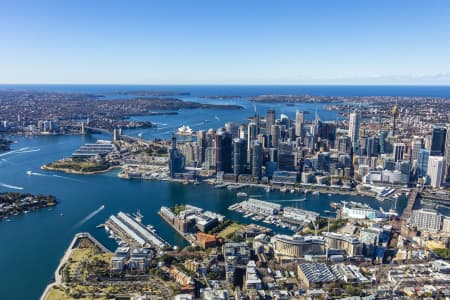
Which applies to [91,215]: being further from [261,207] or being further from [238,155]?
[238,155]

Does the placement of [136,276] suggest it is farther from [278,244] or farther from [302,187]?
[302,187]

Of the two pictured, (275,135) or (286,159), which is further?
(275,135)

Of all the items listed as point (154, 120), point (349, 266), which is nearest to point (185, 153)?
point (349, 266)

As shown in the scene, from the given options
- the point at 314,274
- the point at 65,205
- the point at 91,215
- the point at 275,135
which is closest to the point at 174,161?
the point at 65,205

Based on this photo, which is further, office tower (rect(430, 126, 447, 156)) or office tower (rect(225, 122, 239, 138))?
office tower (rect(225, 122, 239, 138))

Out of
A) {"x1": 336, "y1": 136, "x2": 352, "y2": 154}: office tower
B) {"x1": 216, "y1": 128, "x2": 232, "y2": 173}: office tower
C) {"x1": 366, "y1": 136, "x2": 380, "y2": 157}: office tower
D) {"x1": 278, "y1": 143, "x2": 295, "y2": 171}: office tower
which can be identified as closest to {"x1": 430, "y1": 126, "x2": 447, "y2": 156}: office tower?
{"x1": 366, "y1": 136, "x2": 380, "y2": 157}: office tower

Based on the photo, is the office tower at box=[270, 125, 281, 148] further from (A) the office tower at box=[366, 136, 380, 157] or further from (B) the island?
(B) the island

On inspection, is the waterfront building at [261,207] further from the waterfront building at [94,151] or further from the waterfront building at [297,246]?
the waterfront building at [94,151]
